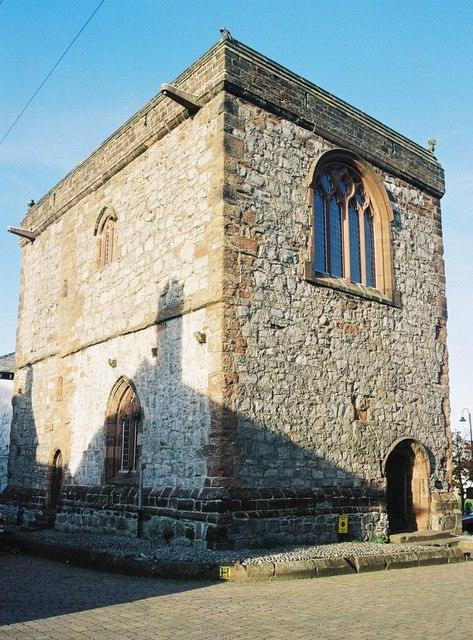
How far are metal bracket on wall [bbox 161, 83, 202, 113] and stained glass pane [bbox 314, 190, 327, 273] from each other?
3.01m

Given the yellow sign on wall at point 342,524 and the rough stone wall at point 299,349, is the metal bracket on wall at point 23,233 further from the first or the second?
the yellow sign on wall at point 342,524

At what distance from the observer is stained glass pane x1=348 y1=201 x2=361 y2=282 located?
14.3m

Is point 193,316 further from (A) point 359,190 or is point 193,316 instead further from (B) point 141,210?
(A) point 359,190

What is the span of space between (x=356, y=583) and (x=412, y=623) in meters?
2.38

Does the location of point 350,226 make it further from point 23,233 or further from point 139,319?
point 23,233

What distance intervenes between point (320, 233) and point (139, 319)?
408 centimetres

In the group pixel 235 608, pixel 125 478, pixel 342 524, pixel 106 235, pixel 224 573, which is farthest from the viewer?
pixel 106 235

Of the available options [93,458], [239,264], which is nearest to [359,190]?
[239,264]

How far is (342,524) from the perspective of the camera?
39.9ft

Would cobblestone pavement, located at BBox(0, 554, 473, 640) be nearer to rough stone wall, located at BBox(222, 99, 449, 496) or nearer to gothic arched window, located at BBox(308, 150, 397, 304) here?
rough stone wall, located at BBox(222, 99, 449, 496)

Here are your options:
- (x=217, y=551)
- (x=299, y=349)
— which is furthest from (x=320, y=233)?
(x=217, y=551)

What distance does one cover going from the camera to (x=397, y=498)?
1430cm

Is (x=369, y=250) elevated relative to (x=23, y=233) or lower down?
lower down

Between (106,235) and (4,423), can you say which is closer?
(106,235)
